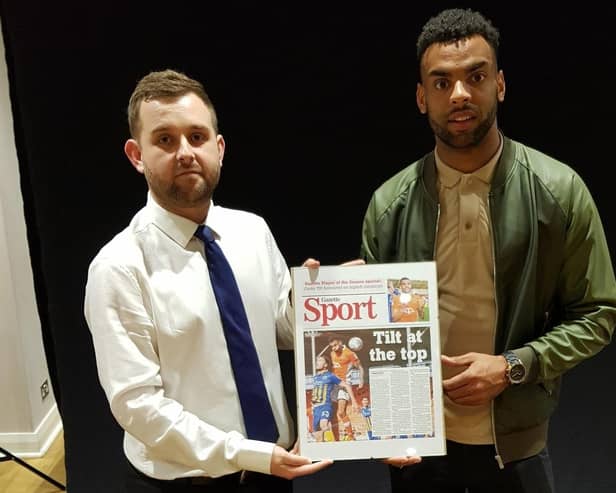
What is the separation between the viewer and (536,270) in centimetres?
156

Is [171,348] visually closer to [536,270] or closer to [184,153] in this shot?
[184,153]

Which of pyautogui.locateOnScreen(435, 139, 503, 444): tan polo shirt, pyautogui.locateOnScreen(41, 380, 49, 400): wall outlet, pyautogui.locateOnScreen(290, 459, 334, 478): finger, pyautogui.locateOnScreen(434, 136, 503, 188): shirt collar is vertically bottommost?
pyautogui.locateOnScreen(41, 380, 49, 400): wall outlet

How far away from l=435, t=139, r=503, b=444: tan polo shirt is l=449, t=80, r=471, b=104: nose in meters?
0.18

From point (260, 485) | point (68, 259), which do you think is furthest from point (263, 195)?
point (260, 485)

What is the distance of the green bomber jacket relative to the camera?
5.04 ft

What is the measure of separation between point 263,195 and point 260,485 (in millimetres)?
1125

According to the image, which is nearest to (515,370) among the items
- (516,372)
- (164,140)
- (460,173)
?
(516,372)

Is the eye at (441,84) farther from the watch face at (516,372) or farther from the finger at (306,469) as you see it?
the finger at (306,469)

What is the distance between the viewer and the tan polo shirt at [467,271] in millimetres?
1582

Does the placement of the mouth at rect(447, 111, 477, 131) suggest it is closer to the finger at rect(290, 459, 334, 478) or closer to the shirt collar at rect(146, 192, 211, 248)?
the shirt collar at rect(146, 192, 211, 248)

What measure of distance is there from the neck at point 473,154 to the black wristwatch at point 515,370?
1.47 ft

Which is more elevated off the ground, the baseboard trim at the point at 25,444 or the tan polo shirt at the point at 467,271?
the tan polo shirt at the point at 467,271

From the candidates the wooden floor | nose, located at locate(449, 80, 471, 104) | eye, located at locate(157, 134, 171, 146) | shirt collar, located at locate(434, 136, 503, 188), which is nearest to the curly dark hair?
nose, located at locate(449, 80, 471, 104)

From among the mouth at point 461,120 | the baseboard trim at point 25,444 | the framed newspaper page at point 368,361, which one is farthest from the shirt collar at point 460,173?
the baseboard trim at point 25,444
